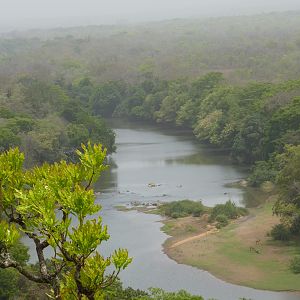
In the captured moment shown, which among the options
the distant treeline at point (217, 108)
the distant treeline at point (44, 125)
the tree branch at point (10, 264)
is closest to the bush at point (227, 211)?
the distant treeline at point (217, 108)

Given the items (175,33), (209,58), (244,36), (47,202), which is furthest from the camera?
(175,33)

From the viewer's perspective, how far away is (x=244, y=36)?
142 metres

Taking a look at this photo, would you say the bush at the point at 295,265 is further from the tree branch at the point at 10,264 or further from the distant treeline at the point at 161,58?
the distant treeline at the point at 161,58

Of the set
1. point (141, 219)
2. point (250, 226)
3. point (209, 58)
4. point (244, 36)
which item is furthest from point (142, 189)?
point (244, 36)

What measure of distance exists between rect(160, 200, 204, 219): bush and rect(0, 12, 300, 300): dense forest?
5.32 metres

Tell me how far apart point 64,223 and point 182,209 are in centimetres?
3709

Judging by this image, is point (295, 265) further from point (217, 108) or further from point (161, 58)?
point (161, 58)

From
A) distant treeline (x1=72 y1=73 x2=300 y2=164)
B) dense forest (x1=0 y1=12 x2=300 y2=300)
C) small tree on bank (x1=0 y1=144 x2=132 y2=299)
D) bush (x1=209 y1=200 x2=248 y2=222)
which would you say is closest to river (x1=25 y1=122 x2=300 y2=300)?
distant treeline (x1=72 y1=73 x2=300 y2=164)

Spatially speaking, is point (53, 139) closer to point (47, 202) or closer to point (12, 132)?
point (12, 132)

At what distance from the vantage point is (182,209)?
4422 cm

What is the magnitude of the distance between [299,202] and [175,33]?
467 feet

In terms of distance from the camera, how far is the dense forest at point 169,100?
50750 millimetres

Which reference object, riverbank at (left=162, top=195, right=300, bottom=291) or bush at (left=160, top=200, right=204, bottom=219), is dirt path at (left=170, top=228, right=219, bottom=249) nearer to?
riverbank at (left=162, top=195, right=300, bottom=291)

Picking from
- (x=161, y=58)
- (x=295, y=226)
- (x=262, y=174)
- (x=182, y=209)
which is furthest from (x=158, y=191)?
(x=161, y=58)
